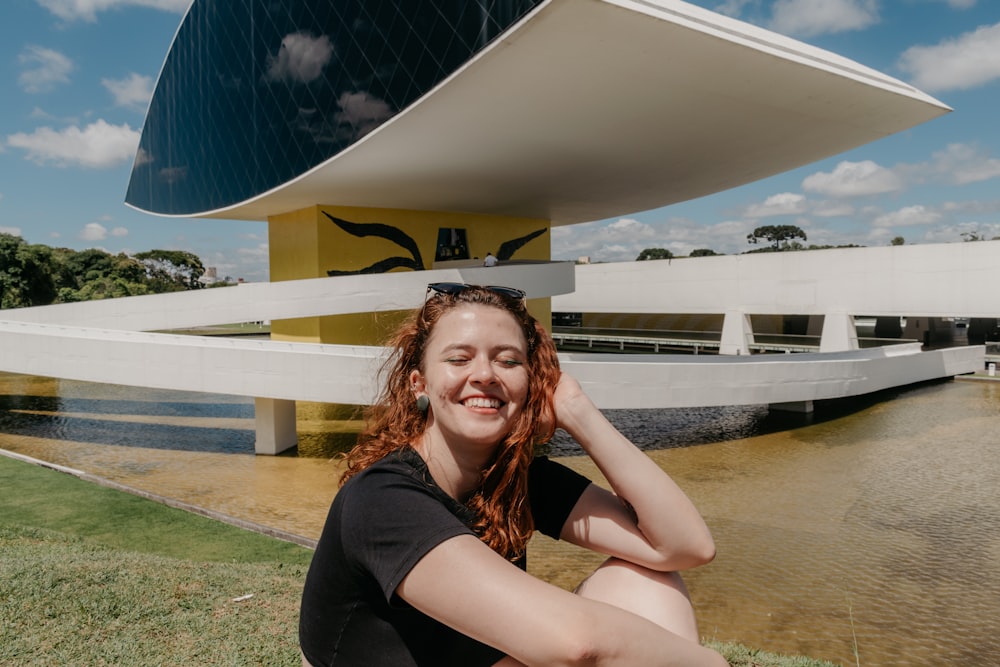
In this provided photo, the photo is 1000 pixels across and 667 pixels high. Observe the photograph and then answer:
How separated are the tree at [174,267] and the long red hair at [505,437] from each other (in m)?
78.0

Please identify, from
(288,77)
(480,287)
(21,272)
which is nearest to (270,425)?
(288,77)

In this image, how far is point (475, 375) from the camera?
1.76m

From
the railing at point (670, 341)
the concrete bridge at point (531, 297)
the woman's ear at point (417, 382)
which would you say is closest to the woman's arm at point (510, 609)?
the woman's ear at point (417, 382)

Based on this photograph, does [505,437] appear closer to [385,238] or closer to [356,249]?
[356,249]

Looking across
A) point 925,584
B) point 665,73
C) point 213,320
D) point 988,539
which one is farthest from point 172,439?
point 988,539

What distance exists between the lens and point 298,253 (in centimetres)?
2144

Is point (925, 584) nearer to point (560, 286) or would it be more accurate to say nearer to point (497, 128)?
point (497, 128)

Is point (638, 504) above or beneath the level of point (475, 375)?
beneath

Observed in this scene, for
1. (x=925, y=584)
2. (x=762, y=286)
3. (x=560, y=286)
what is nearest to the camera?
(x=925, y=584)

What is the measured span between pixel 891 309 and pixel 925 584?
21.9 m

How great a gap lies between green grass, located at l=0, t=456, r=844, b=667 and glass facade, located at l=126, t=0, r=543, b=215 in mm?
8669

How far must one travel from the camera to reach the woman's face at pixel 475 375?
69.5 inches

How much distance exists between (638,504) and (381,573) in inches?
35.6

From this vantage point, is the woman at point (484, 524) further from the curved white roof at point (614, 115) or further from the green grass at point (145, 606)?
the curved white roof at point (614, 115)
